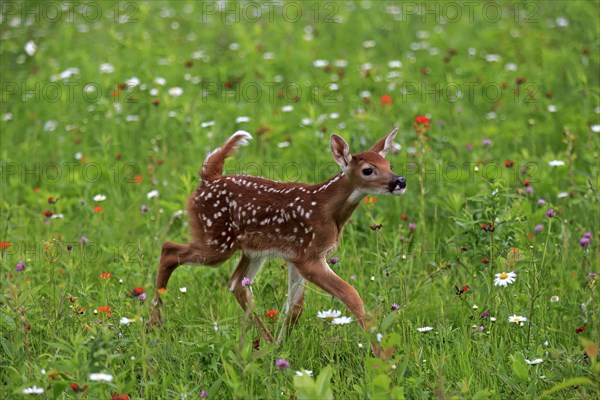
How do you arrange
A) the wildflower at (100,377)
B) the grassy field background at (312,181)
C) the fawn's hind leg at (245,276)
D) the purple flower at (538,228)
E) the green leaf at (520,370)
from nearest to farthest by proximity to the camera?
the wildflower at (100,377)
the green leaf at (520,370)
the grassy field background at (312,181)
the fawn's hind leg at (245,276)
the purple flower at (538,228)

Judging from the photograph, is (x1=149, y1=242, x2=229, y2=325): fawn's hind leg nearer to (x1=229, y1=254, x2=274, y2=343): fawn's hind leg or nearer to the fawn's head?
(x1=229, y1=254, x2=274, y2=343): fawn's hind leg

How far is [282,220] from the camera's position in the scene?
5395 mm

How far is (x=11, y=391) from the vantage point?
15.2ft

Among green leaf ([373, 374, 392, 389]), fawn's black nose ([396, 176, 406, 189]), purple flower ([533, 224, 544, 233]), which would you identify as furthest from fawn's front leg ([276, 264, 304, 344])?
purple flower ([533, 224, 544, 233])

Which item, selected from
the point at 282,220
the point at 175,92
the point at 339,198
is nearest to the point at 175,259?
the point at 282,220

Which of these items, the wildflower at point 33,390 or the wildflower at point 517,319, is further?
the wildflower at point 517,319

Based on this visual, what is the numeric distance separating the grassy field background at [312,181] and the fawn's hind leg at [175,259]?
4.6 inches

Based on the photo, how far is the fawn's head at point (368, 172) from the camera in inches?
196

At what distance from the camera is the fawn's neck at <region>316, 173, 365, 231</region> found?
5180 mm

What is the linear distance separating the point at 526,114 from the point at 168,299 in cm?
470

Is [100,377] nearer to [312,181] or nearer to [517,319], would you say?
[517,319]

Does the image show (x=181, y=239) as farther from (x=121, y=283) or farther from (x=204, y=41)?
(x=204, y=41)

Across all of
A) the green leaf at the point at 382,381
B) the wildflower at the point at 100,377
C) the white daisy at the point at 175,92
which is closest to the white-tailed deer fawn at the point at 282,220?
the green leaf at the point at 382,381

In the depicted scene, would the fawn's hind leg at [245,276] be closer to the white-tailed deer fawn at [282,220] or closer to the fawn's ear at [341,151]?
the white-tailed deer fawn at [282,220]
